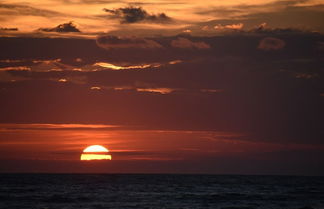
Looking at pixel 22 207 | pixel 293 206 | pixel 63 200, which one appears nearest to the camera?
pixel 22 207

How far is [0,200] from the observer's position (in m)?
62.7

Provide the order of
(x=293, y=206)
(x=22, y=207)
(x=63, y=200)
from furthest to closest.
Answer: (x=63, y=200) → (x=293, y=206) → (x=22, y=207)

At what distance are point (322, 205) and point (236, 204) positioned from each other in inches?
376

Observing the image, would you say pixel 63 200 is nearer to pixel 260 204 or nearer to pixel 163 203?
pixel 163 203

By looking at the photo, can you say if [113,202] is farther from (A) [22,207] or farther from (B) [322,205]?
(B) [322,205]

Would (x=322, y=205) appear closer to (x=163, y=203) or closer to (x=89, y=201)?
(x=163, y=203)

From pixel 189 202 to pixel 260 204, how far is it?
8203 mm

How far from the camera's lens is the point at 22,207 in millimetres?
54812

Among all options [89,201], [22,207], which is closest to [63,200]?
[89,201]

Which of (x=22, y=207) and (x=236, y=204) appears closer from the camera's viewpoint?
(x=22, y=207)

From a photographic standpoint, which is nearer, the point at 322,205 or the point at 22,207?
the point at 22,207

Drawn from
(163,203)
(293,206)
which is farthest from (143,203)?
(293,206)

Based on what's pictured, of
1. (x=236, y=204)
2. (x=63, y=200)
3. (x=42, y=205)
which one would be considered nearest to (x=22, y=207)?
(x=42, y=205)

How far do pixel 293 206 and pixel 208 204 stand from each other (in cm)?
941
